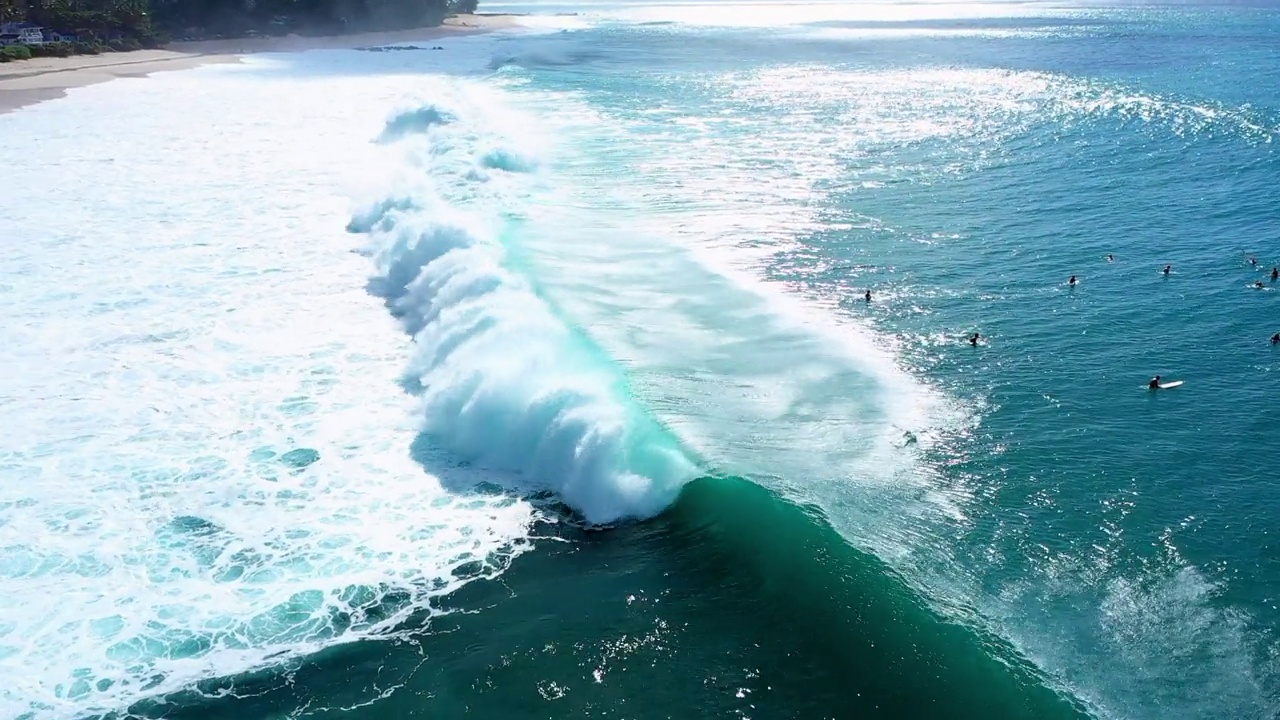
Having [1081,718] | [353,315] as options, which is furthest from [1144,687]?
[353,315]

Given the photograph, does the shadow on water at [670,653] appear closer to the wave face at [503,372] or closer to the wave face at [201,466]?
the wave face at [201,466]

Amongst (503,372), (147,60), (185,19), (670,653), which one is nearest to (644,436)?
(503,372)

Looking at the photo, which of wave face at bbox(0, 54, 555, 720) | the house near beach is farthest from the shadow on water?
the house near beach

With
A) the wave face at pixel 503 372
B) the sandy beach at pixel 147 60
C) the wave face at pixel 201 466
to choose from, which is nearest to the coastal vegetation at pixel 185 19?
the sandy beach at pixel 147 60

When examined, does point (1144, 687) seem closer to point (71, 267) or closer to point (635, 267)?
point (635, 267)

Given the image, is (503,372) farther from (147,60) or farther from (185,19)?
(185,19)

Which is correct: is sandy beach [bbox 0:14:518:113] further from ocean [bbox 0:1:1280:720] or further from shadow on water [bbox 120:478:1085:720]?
shadow on water [bbox 120:478:1085:720]
